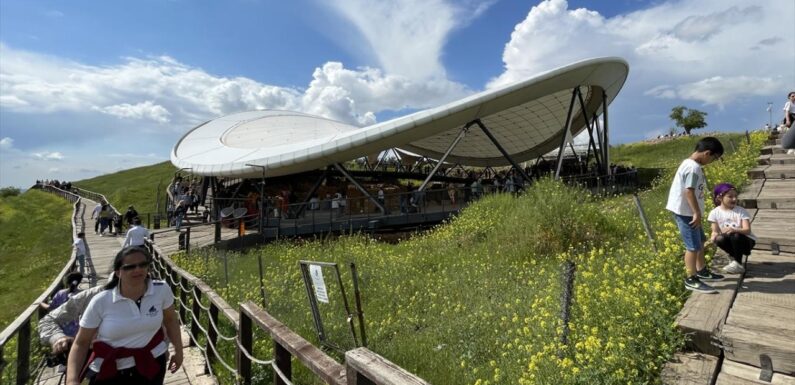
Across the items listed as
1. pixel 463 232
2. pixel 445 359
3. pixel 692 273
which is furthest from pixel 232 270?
pixel 692 273

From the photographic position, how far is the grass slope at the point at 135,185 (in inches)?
1409

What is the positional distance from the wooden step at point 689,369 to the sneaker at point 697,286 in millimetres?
963

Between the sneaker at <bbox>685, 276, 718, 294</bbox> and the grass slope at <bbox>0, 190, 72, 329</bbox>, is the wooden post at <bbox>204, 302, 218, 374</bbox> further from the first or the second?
the grass slope at <bbox>0, 190, 72, 329</bbox>

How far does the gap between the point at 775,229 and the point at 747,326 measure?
2.98 metres

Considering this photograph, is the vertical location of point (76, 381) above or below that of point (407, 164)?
below

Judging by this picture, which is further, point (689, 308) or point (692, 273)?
point (692, 273)

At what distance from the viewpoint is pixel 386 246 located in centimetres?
1159

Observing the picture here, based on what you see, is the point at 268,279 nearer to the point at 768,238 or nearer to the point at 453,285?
the point at 453,285

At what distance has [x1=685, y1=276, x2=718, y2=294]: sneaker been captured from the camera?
3522mm

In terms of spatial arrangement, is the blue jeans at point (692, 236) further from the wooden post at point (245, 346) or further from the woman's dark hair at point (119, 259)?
the woman's dark hair at point (119, 259)

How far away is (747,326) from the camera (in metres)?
2.81

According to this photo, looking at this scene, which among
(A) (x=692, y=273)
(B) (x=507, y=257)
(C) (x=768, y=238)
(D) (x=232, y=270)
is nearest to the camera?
(A) (x=692, y=273)

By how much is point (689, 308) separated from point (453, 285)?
12.4 ft

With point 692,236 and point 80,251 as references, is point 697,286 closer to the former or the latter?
point 692,236
